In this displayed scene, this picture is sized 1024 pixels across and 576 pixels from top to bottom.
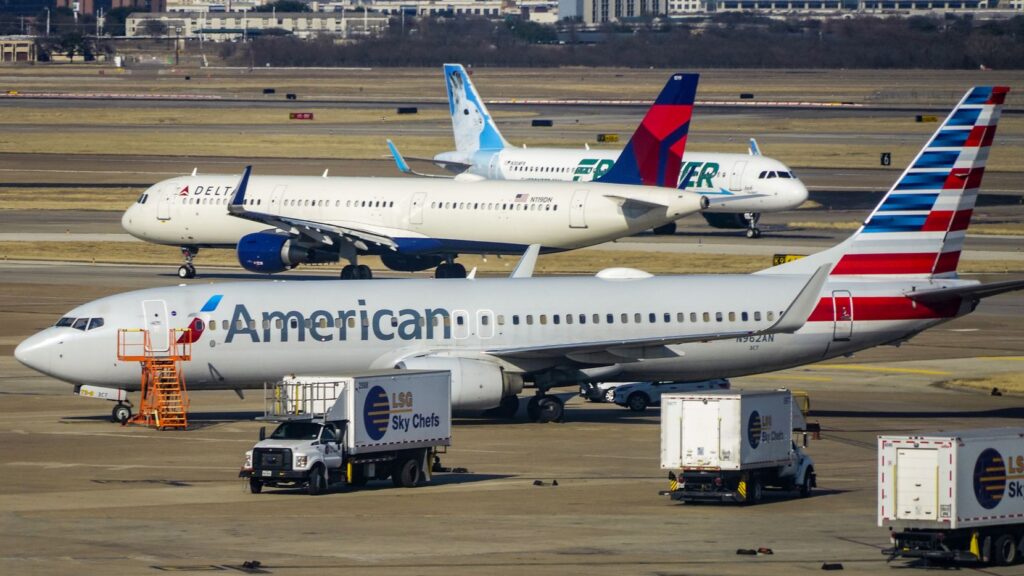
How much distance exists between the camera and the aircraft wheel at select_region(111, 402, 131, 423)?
52094mm

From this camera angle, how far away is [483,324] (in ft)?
171

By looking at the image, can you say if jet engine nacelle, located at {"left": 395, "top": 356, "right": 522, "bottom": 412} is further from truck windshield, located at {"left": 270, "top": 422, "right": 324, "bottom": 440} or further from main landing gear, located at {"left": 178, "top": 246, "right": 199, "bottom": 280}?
main landing gear, located at {"left": 178, "top": 246, "right": 199, "bottom": 280}

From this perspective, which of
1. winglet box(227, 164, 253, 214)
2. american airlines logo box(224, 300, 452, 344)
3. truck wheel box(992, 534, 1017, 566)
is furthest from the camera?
winglet box(227, 164, 253, 214)

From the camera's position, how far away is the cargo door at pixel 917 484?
32250mm

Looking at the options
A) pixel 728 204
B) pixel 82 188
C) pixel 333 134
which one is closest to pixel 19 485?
pixel 728 204

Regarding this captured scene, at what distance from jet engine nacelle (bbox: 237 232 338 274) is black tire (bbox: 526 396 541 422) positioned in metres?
31.3

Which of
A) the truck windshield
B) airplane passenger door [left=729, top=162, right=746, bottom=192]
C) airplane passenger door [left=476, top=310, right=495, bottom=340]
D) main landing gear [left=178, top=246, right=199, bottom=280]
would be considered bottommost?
main landing gear [left=178, top=246, right=199, bottom=280]

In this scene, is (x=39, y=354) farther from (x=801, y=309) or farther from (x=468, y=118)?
(x=468, y=118)

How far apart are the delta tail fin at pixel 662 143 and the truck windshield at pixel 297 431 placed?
44856 millimetres

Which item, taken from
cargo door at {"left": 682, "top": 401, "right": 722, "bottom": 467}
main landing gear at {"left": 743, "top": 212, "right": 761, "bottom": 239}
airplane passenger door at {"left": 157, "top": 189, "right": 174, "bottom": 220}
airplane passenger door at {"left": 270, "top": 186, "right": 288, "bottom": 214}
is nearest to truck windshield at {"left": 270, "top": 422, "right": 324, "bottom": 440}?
cargo door at {"left": 682, "top": 401, "right": 722, "bottom": 467}

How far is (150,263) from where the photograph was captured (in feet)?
315

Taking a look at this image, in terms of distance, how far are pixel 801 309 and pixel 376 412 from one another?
13.6 metres

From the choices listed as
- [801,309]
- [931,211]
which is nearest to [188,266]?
[931,211]

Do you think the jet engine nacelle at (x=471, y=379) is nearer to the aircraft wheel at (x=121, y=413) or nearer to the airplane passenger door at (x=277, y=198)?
the aircraft wheel at (x=121, y=413)
